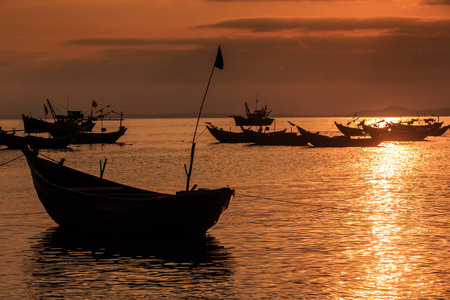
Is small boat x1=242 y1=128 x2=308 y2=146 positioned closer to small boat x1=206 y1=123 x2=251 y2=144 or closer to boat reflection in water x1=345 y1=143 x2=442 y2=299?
small boat x1=206 y1=123 x2=251 y2=144

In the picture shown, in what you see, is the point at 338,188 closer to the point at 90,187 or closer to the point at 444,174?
the point at 444,174

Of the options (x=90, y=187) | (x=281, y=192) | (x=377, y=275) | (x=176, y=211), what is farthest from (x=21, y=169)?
(x=377, y=275)

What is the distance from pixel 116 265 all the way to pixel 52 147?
65295 mm

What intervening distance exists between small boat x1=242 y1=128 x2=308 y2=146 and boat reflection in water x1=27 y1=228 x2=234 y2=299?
6881 centimetres

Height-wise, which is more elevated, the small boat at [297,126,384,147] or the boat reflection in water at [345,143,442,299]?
the small boat at [297,126,384,147]

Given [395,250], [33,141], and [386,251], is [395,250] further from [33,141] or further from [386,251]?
[33,141]

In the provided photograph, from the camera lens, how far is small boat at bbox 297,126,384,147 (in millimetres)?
85812

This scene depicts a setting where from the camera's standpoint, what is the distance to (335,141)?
286 ft

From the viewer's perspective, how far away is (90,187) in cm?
2272

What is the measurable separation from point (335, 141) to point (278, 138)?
7696mm

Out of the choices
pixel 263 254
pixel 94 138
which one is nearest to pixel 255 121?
pixel 94 138

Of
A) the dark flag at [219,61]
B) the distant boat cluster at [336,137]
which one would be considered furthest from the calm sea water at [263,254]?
the distant boat cluster at [336,137]

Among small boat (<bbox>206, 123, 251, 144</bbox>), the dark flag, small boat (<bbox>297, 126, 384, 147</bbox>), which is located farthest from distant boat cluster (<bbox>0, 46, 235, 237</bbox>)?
small boat (<bbox>206, 123, 251, 144</bbox>)

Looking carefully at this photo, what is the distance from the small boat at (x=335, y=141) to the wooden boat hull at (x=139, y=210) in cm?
6647
